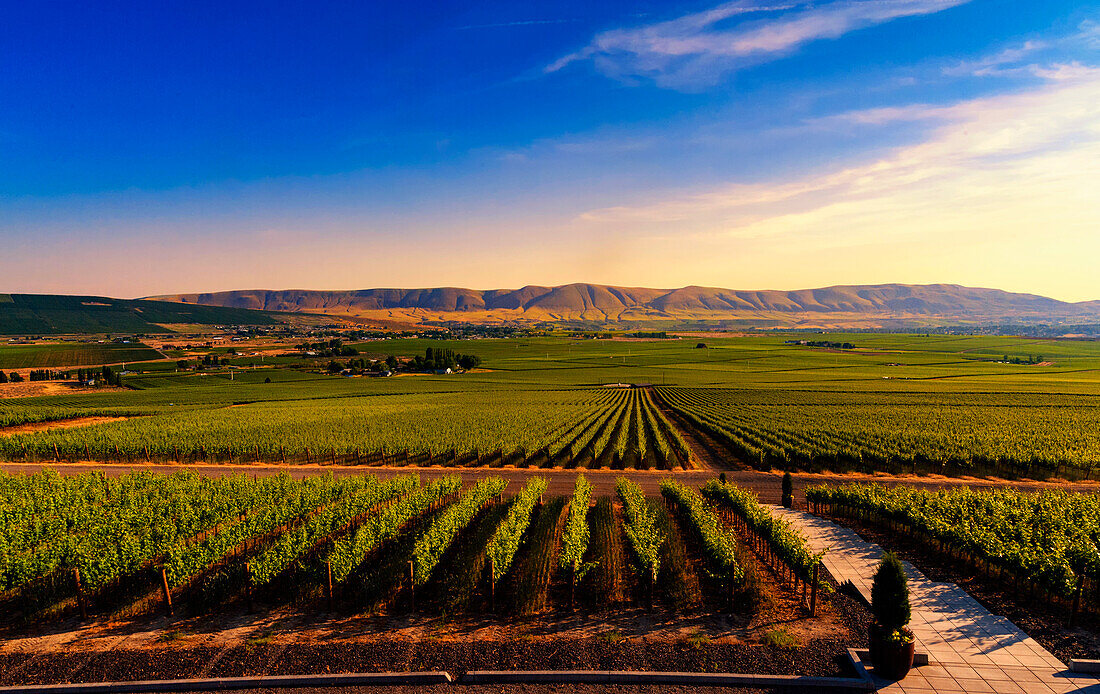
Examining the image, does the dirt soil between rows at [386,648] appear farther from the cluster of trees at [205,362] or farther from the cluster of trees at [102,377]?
the cluster of trees at [205,362]

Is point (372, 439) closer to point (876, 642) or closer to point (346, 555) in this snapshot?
point (346, 555)

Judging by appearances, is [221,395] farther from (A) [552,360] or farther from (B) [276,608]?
(A) [552,360]

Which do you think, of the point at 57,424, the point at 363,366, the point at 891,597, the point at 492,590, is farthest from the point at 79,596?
the point at 363,366

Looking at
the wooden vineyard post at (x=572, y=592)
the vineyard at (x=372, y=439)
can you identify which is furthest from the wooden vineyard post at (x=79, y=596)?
the vineyard at (x=372, y=439)

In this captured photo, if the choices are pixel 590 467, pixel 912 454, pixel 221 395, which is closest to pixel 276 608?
pixel 590 467

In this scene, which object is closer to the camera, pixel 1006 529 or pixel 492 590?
pixel 492 590

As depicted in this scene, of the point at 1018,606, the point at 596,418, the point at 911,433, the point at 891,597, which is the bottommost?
the point at 596,418

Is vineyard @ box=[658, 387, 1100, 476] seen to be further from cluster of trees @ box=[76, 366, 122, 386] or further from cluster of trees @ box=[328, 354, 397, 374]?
cluster of trees @ box=[76, 366, 122, 386]
